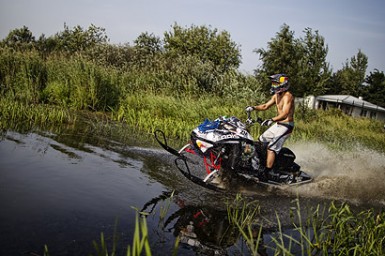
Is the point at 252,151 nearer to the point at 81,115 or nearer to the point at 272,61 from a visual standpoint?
the point at 81,115

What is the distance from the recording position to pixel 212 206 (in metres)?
6.17

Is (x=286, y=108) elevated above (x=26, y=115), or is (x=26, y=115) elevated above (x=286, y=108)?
(x=286, y=108)

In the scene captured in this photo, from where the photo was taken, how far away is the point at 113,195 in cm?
564

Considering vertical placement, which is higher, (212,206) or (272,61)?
(272,61)

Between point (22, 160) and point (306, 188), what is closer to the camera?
point (22, 160)

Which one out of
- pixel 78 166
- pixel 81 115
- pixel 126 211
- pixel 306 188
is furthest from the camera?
pixel 81 115

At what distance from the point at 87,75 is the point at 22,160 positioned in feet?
27.7

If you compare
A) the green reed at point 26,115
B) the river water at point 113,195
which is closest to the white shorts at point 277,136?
the river water at point 113,195

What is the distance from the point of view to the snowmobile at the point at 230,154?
22.3 feet

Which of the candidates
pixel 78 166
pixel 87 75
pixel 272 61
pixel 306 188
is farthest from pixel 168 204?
pixel 272 61

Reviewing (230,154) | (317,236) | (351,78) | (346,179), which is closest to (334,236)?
(317,236)

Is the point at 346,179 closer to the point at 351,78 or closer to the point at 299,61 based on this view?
the point at 299,61

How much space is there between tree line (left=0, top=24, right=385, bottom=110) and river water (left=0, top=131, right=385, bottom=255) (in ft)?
18.4

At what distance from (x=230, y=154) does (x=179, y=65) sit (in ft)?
50.3
